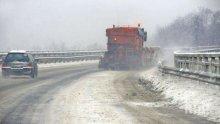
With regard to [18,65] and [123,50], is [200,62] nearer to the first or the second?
[18,65]

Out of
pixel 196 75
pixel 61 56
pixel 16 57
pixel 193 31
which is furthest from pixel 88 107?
pixel 193 31

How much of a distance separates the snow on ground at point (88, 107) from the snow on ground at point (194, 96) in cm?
180

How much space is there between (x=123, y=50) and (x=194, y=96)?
21.2 meters

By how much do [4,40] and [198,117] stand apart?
93.9 meters

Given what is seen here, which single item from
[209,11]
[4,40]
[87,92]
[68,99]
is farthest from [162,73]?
Result: [4,40]

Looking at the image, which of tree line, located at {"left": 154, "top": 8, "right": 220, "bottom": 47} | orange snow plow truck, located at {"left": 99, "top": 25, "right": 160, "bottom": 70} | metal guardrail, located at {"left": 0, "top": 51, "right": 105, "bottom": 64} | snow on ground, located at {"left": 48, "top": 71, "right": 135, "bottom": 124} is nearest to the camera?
snow on ground, located at {"left": 48, "top": 71, "right": 135, "bottom": 124}

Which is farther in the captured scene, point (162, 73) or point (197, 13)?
point (197, 13)

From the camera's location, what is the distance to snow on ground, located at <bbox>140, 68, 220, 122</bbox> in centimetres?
1223

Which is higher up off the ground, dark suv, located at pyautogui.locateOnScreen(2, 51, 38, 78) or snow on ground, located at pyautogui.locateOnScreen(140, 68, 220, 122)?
dark suv, located at pyautogui.locateOnScreen(2, 51, 38, 78)

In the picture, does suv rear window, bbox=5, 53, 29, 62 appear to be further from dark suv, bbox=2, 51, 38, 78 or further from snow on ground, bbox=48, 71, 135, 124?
snow on ground, bbox=48, 71, 135, 124

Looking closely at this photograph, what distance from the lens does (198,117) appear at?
11.5 m

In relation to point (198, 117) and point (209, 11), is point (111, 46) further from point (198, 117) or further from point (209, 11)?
point (209, 11)

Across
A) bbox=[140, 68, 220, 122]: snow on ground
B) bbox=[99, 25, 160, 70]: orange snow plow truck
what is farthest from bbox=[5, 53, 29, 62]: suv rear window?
bbox=[99, 25, 160, 70]: orange snow plow truck

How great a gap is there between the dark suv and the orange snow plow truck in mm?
11009
